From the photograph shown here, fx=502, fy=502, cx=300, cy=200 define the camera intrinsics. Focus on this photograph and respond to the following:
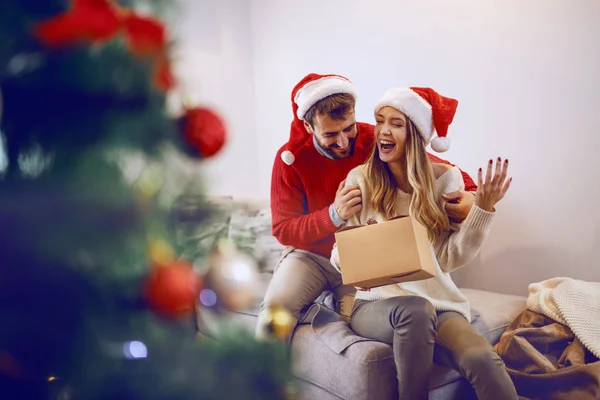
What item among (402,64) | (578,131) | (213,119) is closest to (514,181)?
(578,131)

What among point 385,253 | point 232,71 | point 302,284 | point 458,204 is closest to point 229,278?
point 385,253

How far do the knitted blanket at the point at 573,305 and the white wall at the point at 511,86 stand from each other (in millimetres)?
263

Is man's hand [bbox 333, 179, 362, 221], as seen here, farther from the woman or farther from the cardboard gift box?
the cardboard gift box

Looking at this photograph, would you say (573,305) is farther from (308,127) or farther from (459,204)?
(308,127)

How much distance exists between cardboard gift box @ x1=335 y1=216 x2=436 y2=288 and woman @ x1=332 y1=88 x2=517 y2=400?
0.15 metres

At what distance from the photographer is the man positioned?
1386 millimetres

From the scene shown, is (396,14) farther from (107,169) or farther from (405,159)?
(107,169)

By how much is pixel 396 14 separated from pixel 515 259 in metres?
1.09

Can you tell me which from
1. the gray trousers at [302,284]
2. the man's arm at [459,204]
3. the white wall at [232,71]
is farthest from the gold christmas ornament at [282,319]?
the white wall at [232,71]

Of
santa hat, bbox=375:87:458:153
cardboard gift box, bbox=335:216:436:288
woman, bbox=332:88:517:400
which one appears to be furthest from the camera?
santa hat, bbox=375:87:458:153

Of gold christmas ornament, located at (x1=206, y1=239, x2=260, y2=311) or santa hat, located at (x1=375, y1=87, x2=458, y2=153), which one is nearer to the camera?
gold christmas ornament, located at (x1=206, y1=239, x2=260, y2=311)

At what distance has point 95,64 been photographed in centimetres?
42

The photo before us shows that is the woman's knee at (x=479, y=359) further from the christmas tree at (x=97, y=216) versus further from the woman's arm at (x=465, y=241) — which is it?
the christmas tree at (x=97, y=216)

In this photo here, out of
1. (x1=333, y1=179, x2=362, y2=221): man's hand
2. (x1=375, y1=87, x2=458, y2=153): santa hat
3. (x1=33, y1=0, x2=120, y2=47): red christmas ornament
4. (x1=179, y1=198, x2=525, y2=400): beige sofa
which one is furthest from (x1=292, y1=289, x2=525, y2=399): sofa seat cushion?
(x1=33, y1=0, x2=120, y2=47): red christmas ornament
